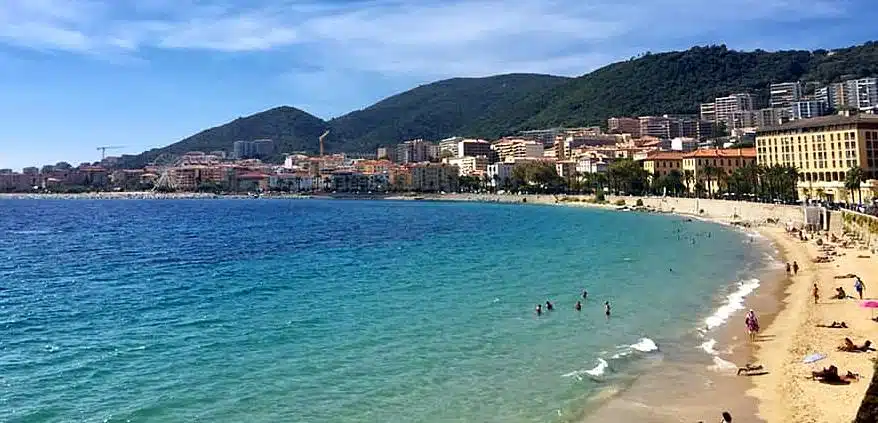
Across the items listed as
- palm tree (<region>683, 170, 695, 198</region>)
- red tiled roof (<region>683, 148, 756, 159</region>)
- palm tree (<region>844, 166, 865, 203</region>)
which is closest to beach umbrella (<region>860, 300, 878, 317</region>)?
palm tree (<region>844, 166, 865, 203</region>)

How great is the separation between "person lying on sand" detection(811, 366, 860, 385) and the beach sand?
197 millimetres

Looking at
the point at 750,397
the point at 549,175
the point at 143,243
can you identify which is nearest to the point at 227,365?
the point at 750,397

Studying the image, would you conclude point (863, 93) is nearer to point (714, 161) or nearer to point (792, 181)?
point (714, 161)

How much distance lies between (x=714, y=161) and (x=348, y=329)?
99.6 metres

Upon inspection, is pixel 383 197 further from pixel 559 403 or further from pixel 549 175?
pixel 559 403

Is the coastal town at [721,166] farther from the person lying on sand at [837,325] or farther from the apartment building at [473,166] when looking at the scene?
the person lying on sand at [837,325]

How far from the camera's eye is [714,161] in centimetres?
11075

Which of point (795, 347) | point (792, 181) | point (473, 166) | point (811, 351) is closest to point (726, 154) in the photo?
point (792, 181)

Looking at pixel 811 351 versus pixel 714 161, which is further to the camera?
pixel 714 161

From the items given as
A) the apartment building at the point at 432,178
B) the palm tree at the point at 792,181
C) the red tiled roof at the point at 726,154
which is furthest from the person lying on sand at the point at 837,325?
the apartment building at the point at 432,178

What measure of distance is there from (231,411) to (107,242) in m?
→ 51.9

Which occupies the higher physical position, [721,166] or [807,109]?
[807,109]

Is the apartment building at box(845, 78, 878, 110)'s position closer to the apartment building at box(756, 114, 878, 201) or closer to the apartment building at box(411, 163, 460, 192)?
the apartment building at box(411, 163, 460, 192)

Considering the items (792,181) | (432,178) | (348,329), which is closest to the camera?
(348,329)
